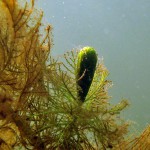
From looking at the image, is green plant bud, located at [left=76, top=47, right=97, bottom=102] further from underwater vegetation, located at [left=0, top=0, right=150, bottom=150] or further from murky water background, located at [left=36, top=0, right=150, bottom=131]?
murky water background, located at [left=36, top=0, right=150, bottom=131]

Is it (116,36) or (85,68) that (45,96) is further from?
(116,36)

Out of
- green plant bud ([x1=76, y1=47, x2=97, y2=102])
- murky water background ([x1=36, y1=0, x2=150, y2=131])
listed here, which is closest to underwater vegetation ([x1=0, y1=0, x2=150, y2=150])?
green plant bud ([x1=76, y1=47, x2=97, y2=102])

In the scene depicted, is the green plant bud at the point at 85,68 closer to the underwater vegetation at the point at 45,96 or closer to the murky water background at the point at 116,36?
the underwater vegetation at the point at 45,96

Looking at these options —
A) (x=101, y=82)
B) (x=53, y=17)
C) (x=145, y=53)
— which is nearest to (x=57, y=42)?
(x=53, y=17)

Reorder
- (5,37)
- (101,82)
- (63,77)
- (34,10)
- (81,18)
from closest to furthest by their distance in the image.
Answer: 1. (5,37)
2. (34,10)
3. (63,77)
4. (101,82)
5. (81,18)

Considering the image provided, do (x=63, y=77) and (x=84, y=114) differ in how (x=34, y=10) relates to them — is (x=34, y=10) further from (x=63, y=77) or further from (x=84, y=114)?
(x=84, y=114)

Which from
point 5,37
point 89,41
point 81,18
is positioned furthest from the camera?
point 89,41
